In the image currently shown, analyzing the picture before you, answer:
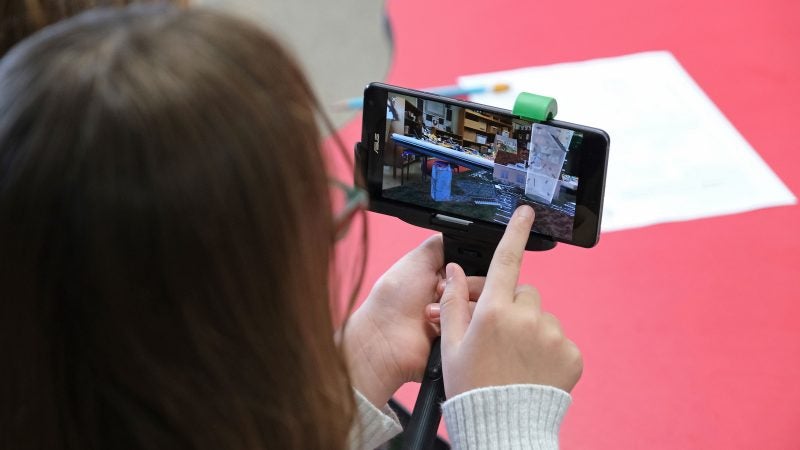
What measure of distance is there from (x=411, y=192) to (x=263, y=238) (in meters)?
0.26

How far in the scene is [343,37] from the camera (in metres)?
1.04

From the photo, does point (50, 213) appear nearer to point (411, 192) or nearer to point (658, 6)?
point (411, 192)

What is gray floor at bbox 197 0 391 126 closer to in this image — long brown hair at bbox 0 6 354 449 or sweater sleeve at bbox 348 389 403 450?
sweater sleeve at bbox 348 389 403 450

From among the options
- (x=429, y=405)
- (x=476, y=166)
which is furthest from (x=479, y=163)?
(x=429, y=405)

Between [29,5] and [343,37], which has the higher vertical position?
[29,5]

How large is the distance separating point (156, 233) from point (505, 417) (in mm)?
227

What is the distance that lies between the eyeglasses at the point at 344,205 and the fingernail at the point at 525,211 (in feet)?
0.58

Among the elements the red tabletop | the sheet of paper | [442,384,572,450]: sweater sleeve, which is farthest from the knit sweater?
the sheet of paper

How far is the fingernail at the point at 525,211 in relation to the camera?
0.51m

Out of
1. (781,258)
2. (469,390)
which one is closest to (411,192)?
(469,390)

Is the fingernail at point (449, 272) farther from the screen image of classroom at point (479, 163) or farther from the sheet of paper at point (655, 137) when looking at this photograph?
the sheet of paper at point (655, 137)

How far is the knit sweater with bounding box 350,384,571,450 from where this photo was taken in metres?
0.42

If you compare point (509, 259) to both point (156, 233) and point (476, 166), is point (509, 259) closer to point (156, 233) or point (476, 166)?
point (476, 166)

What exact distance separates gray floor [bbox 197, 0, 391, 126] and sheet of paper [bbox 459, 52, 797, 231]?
0.15m
